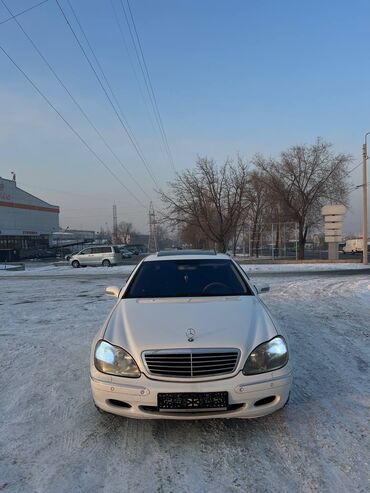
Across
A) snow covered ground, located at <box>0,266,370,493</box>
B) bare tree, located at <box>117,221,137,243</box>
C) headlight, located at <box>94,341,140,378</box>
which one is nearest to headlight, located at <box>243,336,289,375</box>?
snow covered ground, located at <box>0,266,370,493</box>

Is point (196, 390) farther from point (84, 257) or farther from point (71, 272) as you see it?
point (84, 257)

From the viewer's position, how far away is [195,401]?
3635mm

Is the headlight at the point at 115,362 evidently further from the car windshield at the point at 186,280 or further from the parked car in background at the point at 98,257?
the parked car in background at the point at 98,257

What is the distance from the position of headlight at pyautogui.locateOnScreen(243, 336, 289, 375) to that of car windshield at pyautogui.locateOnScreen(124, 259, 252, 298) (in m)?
1.12

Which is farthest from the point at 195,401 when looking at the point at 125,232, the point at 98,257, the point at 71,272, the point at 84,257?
the point at 125,232

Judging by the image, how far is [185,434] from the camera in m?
3.92

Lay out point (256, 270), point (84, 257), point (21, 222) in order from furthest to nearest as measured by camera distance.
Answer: point (21, 222)
point (84, 257)
point (256, 270)

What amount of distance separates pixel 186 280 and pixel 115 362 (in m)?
1.74

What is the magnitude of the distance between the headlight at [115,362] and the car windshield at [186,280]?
116 centimetres

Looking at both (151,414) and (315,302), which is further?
(315,302)

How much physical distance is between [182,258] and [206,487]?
10.4 feet

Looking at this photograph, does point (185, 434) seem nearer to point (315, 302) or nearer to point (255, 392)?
point (255, 392)

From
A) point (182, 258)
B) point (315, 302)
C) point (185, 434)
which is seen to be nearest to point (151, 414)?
point (185, 434)

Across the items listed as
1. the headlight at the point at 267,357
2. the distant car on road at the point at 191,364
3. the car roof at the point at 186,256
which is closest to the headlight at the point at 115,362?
the distant car on road at the point at 191,364
